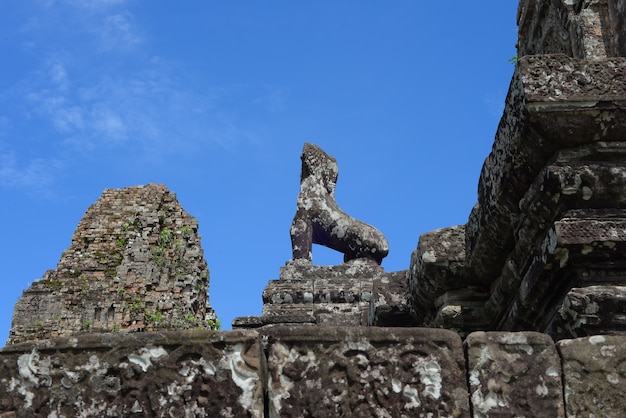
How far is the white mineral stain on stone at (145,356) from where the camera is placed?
3.05 m

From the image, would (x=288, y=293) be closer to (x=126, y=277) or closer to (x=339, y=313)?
(x=339, y=313)

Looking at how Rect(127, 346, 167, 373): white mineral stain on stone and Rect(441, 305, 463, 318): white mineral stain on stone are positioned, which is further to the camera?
Rect(441, 305, 463, 318): white mineral stain on stone

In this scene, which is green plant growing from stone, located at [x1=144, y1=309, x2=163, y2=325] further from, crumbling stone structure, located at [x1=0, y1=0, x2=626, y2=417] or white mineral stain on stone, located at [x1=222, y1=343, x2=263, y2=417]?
white mineral stain on stone, located at [x1=222, y1=343, x2=263, y2=417]

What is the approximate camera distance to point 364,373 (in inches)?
119

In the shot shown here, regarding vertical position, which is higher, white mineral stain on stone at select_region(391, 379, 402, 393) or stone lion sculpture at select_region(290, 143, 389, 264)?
stone lion sculpture at select_region(290, 143, 389, 264)

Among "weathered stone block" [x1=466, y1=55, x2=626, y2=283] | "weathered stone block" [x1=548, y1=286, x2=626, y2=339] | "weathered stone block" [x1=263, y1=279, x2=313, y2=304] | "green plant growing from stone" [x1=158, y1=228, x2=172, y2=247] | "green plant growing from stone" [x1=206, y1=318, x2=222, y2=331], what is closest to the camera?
"weathered stone block" [x1=548, y1=286, x2=626, y2=339]

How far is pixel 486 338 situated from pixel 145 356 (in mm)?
1136

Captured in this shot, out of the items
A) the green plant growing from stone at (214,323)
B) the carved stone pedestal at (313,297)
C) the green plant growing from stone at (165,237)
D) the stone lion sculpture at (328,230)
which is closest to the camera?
the carved stone pedestal at (313,297)

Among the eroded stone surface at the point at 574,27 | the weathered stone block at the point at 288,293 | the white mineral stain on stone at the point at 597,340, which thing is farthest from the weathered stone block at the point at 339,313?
the white mineral stain on stone at the point at 597,340

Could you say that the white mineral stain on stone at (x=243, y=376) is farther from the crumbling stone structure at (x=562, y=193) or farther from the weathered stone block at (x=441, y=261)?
the weathered stone block at (x=441, y=261)

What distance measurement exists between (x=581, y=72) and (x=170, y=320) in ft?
70.8

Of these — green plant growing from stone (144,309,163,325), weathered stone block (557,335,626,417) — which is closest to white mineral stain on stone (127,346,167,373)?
weathered stone block (557,335,626,417)

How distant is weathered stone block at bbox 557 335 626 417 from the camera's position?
3006 millimetres

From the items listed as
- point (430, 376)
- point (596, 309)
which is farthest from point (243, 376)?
point (596, 309)
